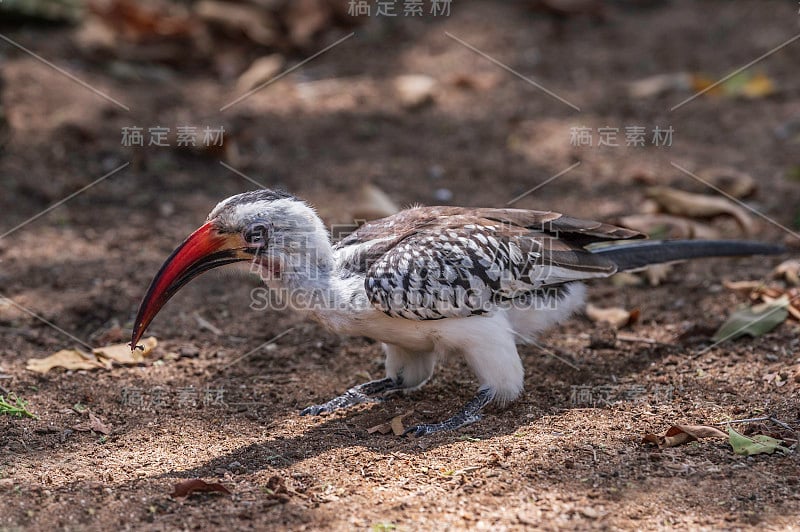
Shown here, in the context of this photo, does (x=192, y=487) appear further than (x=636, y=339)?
No

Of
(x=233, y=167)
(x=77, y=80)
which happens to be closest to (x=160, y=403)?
(x=233, y=167)

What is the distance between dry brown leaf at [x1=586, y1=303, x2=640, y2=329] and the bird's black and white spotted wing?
2.44ft

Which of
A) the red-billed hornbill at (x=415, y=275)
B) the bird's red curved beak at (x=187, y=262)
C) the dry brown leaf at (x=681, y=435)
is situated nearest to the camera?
the dry brown leaf at (x=681, y=435)

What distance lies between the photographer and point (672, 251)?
246 inches

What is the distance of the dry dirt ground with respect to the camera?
4.32m

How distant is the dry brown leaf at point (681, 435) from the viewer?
4699mm

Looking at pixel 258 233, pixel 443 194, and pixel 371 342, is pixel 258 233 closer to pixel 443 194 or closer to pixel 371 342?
pixel 371 342

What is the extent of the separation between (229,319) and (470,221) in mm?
2186

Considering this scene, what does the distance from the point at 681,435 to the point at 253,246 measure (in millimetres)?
2602

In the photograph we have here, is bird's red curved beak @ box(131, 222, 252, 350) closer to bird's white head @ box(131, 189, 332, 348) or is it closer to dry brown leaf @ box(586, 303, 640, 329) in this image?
bird's white head @ box(131, 189, 332, 348)

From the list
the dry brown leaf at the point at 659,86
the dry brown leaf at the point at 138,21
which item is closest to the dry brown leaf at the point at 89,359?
the dry brown leaf at the point at 138,21

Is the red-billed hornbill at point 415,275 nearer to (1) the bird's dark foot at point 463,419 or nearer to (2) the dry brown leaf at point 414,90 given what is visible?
(1) the bird's dark foot at point 463,419

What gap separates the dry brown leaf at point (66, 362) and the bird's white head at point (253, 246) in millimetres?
881

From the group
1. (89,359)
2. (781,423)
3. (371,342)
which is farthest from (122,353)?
(781,423)
